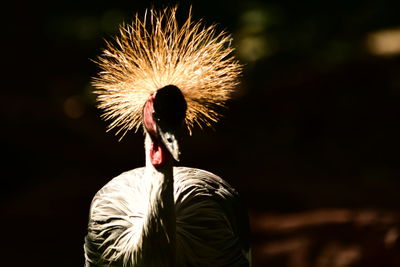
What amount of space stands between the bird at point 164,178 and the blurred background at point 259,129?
4.03 ft

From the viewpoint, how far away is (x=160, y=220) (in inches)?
75.2

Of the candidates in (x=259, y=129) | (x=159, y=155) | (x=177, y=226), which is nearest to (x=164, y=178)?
(x=159, y=155)

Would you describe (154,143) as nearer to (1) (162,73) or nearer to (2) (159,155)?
(2) (159,155)

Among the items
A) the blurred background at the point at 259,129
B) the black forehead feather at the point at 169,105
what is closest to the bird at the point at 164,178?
the black forehead feather at the point at 169,105

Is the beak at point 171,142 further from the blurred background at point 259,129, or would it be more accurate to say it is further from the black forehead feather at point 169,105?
the blurred background at point 259,129

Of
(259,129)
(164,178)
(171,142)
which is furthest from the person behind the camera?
(259,129)

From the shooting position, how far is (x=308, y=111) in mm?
5445

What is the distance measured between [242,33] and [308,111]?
86 cm

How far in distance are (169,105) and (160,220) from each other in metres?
0.34

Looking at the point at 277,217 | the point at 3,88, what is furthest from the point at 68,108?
the point at 277,217

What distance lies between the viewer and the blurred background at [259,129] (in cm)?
379

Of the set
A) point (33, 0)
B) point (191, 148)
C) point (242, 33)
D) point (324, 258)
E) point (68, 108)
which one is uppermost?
point (33, 0)

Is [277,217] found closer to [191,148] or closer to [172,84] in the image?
[191,148]

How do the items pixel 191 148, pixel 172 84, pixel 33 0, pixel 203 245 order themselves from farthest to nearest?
1. pixel 33 0
2. pixel 191 148
3. pixel 203 245
4. pixel 172 84
